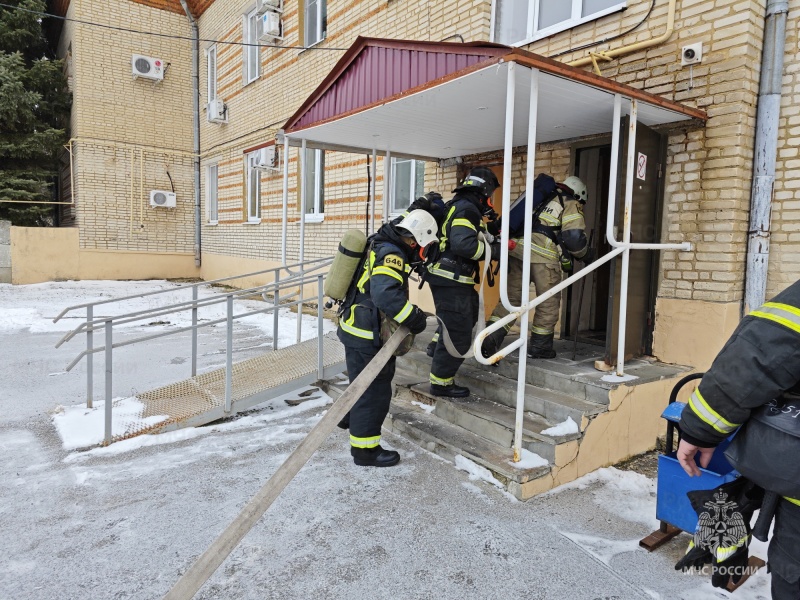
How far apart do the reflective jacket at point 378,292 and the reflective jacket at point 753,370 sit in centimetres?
194

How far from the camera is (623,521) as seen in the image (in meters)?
3.00

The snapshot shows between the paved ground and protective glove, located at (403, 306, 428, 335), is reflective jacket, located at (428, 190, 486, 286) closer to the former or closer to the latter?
protective glove, located at (403, 306, 428, 335)

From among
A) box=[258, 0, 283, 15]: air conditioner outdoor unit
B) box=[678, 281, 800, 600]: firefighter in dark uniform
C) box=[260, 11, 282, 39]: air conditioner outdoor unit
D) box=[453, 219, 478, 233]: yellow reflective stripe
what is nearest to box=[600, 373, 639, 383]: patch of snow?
box=[453, 219, 478, 233]: yellow reflective stripe

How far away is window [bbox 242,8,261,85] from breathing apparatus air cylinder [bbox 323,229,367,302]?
9220 mm

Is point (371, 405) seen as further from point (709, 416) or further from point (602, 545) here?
point (709, 416)

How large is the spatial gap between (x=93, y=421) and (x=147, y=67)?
11847 mm

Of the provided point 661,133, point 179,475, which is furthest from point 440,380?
point 661,133

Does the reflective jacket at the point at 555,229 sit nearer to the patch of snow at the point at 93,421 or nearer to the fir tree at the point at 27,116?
the patch of snow at the point at 93,421

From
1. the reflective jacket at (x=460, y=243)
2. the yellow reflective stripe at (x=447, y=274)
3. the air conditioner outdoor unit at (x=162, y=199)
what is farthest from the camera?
the air conditioner outdoor unit at (x=162, y=199)

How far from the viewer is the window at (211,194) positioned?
1392 centimetres

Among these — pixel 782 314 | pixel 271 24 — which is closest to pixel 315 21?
pixel 271 24

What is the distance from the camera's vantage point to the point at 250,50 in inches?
457

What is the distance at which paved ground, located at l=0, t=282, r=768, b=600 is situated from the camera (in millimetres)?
2422

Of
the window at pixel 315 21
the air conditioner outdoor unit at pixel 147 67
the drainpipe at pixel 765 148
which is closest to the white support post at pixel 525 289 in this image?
the drainpipe at pixel 765 148
